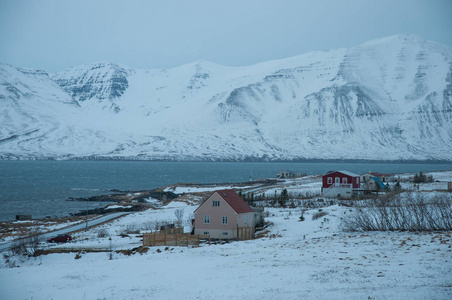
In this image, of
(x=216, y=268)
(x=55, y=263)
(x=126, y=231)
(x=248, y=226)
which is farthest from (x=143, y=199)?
(x=216, y=268)

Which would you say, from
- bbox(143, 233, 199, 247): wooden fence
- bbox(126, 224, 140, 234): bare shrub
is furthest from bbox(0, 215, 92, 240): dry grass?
bbox(143, 233, 199, 247): wooden fence

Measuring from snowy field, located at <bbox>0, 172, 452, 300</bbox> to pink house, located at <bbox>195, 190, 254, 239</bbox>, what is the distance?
13.1 ft

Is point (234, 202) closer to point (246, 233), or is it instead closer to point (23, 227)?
point (246, 233)

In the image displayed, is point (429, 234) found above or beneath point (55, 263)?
above

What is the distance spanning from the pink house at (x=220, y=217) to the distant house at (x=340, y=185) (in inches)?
1011

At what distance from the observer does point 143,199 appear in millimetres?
85062

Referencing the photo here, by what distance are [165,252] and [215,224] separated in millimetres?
7218

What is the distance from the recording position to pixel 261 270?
24359 millimetres

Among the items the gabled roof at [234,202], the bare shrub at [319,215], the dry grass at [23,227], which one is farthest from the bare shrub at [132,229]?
the bare shrub at [319,215]

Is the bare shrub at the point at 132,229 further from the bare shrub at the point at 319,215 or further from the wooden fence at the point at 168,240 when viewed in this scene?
the bare shrub at the point at 319,215

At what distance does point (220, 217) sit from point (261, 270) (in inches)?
586

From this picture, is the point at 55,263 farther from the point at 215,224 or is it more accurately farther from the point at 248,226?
the point at 248,226

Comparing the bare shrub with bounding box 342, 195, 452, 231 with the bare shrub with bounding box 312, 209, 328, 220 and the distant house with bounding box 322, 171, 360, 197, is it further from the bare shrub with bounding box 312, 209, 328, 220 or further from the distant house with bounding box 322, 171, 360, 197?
the distant house with bounding box 322, 171, 360, 197

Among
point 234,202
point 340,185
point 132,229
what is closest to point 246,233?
point 234,202
